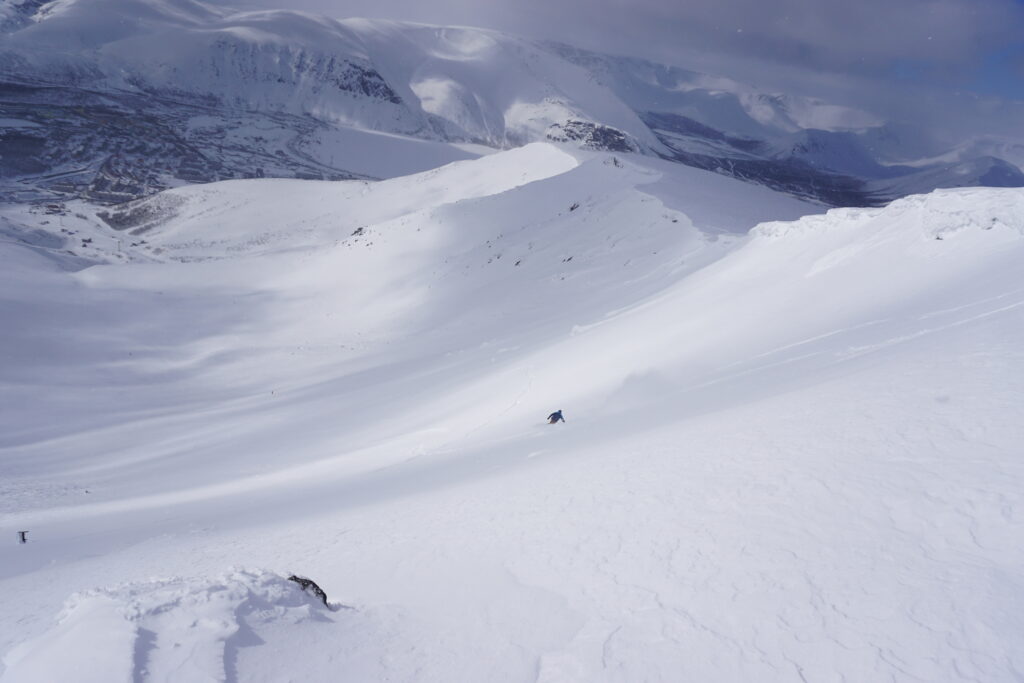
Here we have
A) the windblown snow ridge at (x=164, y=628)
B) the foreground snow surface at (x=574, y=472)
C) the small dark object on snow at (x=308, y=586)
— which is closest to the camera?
the windblown snow ridge at (x=164, y=628)

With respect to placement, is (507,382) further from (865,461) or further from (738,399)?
(865,461)

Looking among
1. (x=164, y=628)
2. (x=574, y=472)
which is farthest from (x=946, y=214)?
(x=164, y=628)

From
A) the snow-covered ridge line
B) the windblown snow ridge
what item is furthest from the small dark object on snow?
the snow-covered ridge line

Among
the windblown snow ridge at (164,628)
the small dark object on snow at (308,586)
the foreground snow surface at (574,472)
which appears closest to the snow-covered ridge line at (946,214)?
the foreground snow surface at (574,472)

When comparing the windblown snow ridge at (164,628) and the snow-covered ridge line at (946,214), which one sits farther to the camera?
the snow-covered ridge line at (946,214)

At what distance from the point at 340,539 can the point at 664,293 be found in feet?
57.7

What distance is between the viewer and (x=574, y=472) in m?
10.7

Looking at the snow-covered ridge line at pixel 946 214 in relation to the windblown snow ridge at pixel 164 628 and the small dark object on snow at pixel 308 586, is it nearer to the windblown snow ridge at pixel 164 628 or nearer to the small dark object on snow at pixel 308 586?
the small dark object on snow at pixel 308 586

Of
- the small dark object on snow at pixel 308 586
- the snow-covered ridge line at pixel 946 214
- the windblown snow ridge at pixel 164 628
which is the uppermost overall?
the snow-covered ridge line at pixel 946 214

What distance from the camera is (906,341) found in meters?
11.5

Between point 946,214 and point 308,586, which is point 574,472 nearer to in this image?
point 308,586

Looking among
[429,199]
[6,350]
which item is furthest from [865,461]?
[429,199]

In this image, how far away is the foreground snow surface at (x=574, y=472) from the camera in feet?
18.2

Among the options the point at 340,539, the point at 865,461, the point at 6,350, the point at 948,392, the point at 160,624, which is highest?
the point at 948,392
